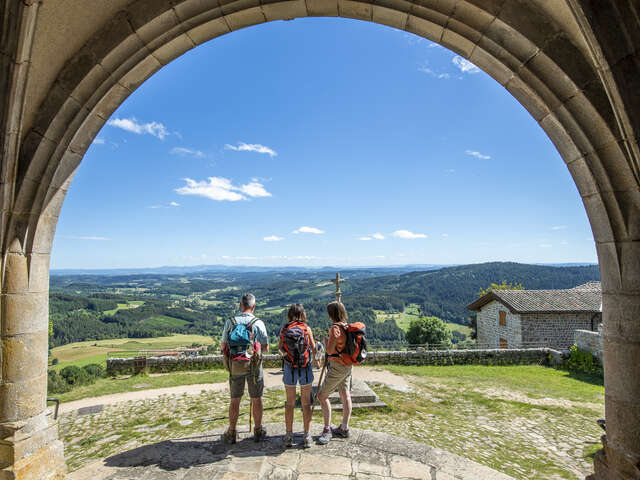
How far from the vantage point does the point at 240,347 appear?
11.1 ft

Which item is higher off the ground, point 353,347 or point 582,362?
point 353,347

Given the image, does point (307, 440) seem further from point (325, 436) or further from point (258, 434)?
point (258, 434)

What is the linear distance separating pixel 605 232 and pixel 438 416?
4.19 meters

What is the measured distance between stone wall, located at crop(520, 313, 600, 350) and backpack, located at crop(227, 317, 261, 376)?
58.8 ft

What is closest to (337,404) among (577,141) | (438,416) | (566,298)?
(438,416)

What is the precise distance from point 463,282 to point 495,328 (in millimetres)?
82235

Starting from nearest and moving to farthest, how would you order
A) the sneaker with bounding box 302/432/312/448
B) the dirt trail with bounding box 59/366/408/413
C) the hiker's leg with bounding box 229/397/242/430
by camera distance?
the sneaker with bounding box 302/432/312/448 → the hiker's leg with bounding box 229/397/242/430 → the dirt trail with bounding box 59/366/408/413

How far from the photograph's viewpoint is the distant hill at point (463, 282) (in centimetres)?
7419

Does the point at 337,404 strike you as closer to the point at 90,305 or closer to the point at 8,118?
the point at 8,118

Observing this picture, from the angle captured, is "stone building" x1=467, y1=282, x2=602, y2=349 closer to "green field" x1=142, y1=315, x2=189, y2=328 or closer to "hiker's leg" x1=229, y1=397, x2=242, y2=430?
"hiker's leg" x1=229, y1=397, x2=242, y2=430

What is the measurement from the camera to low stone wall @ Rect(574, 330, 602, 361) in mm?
10547

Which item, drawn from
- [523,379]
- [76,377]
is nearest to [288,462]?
[523,379]

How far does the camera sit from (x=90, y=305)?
70438 mm

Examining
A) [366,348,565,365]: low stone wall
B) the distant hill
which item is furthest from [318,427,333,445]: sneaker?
the distant hill
